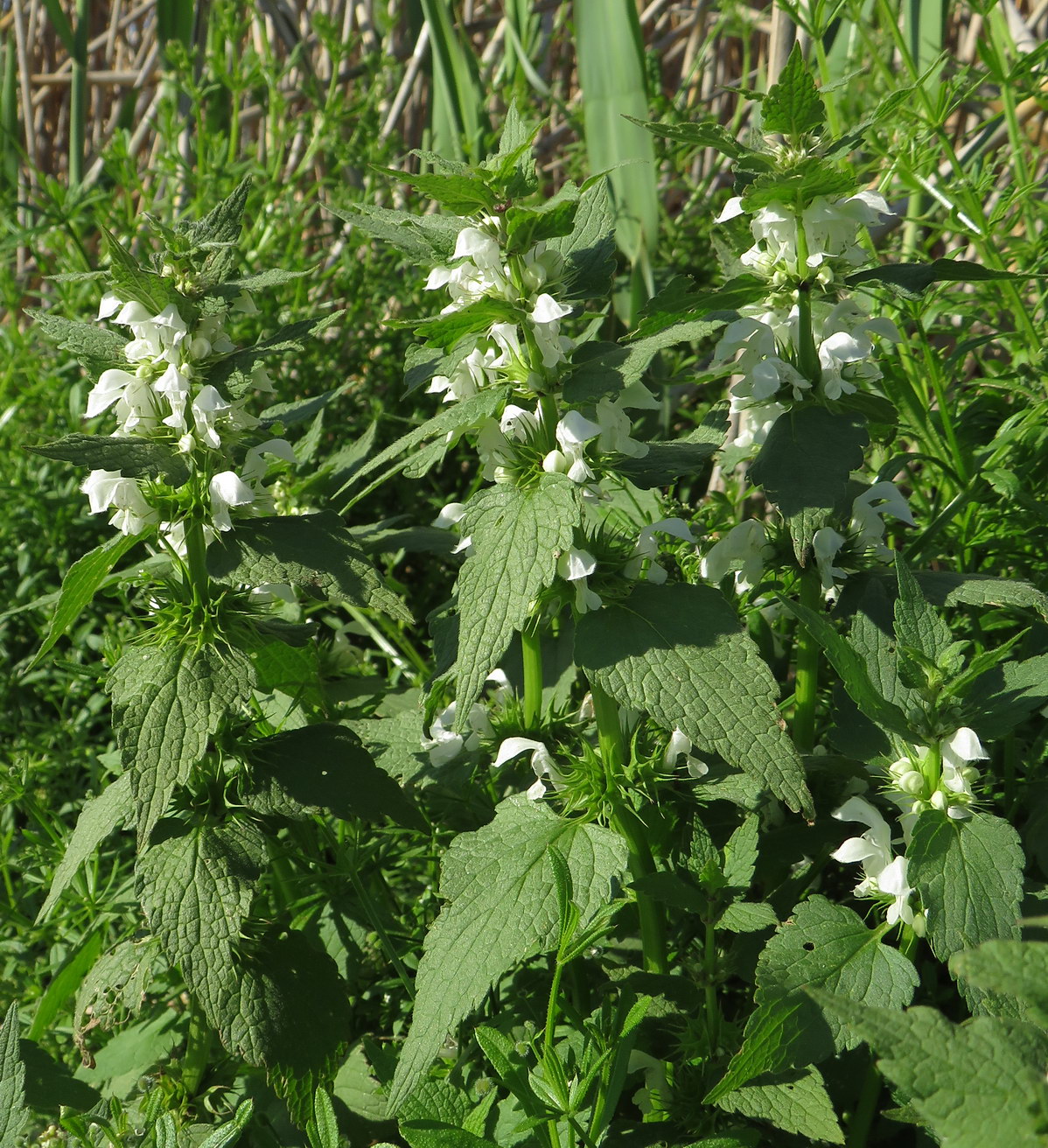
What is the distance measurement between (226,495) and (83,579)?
6.8 inches

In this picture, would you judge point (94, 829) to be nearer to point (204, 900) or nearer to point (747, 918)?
point (204, 900)

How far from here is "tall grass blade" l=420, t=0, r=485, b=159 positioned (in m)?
2.05

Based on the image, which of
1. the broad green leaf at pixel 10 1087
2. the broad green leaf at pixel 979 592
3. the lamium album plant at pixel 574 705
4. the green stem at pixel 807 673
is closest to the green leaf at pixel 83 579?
the lamium album plant at pixel 574 705

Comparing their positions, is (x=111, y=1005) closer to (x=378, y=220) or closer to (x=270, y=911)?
(x=270, y=911)

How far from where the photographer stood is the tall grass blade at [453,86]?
205 centimetres

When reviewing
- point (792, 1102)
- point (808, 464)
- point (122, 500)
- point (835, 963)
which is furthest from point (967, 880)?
point (122, 500)

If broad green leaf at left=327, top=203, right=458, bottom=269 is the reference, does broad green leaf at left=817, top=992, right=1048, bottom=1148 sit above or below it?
below

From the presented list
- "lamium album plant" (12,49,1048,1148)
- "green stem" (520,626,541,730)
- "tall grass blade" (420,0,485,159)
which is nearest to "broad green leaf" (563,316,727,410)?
"lamium album plant" (12,49,1048,1148)

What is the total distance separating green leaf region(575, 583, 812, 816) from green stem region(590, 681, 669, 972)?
76 mm

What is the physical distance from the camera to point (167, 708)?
0.96 metres

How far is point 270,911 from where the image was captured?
1.37 metres

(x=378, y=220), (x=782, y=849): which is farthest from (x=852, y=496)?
(x=378, y=220)

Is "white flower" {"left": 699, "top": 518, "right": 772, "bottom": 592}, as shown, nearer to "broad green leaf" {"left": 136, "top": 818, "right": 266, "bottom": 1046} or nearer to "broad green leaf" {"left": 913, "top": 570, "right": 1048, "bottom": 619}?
"broad green leaf" {"left": 913, "top": 570, "right": 1048, "bottom": 619}

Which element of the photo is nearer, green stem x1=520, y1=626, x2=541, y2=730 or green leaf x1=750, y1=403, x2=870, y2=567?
green leaf x1=750, y1=403, x2=870, y2=567
